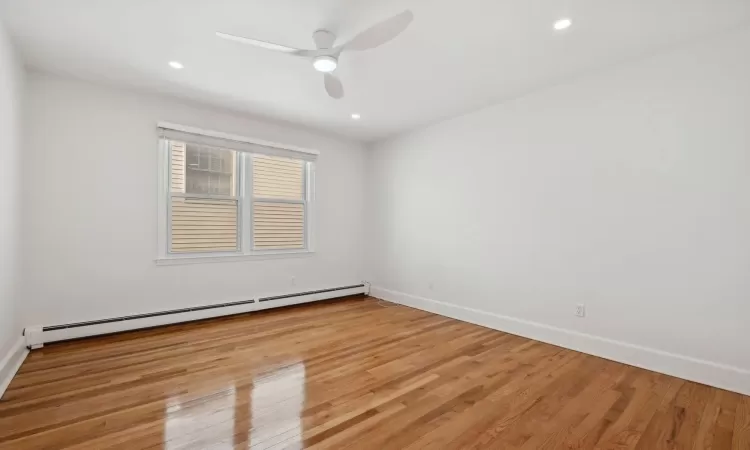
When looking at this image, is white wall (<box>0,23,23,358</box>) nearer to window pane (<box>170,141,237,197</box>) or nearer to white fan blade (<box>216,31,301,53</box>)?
window pane (<box>170,141,237,197</box>)

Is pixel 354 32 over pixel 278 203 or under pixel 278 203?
over

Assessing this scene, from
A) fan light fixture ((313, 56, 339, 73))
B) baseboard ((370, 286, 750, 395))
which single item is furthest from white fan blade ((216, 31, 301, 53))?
baseboard ((370, 286, 750, 395))

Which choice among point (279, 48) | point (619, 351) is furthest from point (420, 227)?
point (279, 48)

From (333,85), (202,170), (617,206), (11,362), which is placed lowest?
(11,362)

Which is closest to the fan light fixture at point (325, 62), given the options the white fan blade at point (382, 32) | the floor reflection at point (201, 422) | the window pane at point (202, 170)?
the white fan blade at point (382, 32)

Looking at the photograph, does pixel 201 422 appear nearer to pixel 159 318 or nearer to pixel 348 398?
pixel 348 398

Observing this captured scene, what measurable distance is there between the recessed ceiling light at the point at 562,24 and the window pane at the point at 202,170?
12.3ft

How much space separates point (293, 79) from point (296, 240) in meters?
2.38

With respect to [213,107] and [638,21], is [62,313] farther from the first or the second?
[638,21]

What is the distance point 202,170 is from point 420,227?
9.66 ft

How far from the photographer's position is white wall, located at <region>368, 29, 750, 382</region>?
8.18ft

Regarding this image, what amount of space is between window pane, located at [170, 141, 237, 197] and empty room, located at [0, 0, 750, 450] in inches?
1.0

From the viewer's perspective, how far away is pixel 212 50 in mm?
2814

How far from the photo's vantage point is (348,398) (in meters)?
2.23
